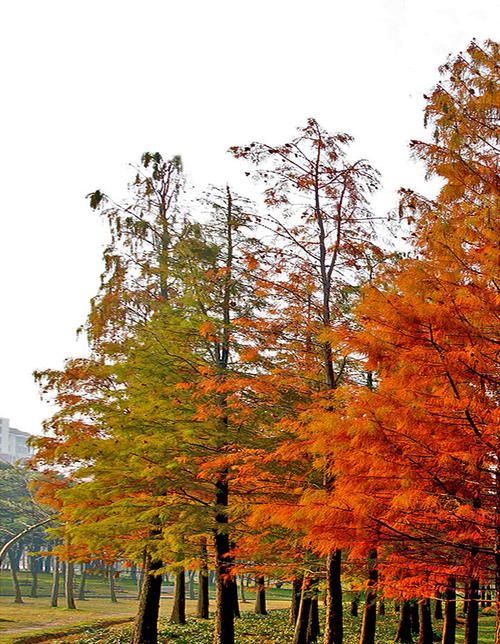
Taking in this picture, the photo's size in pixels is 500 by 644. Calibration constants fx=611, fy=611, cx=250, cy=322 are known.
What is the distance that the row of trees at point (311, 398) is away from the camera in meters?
7.02

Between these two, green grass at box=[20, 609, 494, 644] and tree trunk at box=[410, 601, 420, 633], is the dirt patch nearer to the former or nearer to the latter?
green grass at box=[20, 609, 494, 644]

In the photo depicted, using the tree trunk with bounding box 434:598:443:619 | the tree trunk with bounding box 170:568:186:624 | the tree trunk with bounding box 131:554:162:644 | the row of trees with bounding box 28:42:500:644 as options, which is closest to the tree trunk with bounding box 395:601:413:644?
the row of trees with bounding box 28:42:500:644

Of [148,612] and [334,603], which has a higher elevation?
[334,603]

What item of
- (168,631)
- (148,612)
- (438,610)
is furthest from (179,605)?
(438,610)

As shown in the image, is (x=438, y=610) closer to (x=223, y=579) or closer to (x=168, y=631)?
(x=168, y=631)

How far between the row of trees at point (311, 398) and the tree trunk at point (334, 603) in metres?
0.04

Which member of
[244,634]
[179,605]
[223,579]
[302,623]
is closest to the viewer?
[223,579]

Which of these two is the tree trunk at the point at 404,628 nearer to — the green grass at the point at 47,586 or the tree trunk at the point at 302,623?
the tree trunk at the point at 302,623

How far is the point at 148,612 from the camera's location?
17.6 metres

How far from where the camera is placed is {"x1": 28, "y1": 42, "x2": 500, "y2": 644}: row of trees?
23.0 feet

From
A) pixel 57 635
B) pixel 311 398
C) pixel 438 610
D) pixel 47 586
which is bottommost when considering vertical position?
pixel 47 586

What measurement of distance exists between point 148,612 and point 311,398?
30.9 ft

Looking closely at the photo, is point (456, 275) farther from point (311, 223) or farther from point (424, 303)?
point (311, 223)

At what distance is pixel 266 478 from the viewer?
12.7 meters
